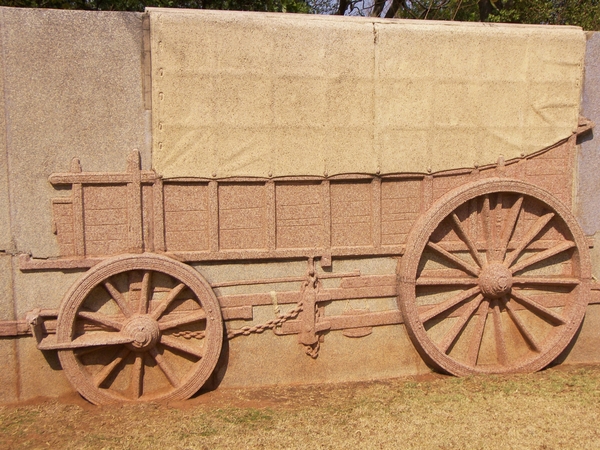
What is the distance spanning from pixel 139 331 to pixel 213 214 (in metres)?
1.04

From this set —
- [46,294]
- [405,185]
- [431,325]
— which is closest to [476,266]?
[431,325]

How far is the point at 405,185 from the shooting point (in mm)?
4863

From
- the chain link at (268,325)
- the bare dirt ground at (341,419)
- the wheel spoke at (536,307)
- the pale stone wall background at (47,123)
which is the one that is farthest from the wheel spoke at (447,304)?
the pale stone wall background at (47,123)

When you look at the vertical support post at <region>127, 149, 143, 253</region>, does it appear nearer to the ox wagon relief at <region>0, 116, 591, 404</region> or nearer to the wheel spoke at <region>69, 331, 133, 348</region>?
the ox wagon relief at <region>0, 116, 591, 404</region>

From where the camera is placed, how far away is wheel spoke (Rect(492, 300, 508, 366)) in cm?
503

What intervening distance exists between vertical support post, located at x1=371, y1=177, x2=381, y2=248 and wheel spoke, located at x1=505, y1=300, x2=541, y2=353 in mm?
1323

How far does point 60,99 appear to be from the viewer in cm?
429

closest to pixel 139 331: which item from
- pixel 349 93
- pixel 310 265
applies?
pixel 310 265

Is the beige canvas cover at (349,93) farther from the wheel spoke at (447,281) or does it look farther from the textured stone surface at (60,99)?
the wheel spoke at (447,281)

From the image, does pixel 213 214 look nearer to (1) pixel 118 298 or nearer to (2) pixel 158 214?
(2) pixel 158 214

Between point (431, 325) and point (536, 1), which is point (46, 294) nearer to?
point (431, 325)

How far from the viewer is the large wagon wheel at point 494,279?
4.85 meters

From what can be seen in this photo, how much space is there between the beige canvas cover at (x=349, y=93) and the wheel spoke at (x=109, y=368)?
144 cm

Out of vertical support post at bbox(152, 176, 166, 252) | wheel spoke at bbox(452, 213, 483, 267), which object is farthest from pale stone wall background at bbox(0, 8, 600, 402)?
wheel spoke at bbox(452, 213, 483, 267)
